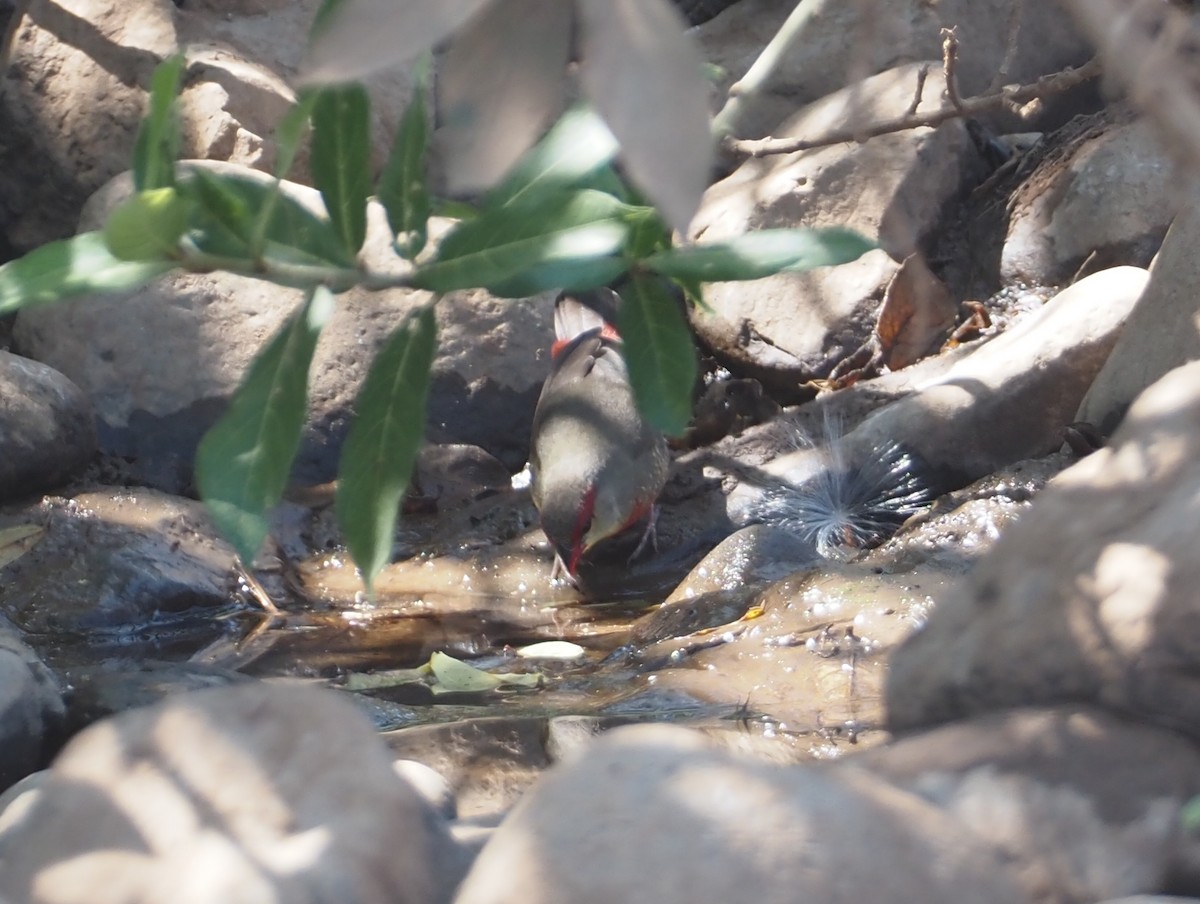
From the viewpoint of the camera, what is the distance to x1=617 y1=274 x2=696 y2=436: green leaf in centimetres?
179

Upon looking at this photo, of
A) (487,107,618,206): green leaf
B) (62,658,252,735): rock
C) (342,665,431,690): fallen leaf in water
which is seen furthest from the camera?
(342,665,431,690): fallen leaf in water

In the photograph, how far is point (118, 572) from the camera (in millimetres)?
5734

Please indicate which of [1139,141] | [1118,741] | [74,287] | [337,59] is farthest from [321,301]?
[1139,141]

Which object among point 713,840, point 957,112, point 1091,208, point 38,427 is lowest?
point 1091,208

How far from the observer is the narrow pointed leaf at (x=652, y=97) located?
580 mm

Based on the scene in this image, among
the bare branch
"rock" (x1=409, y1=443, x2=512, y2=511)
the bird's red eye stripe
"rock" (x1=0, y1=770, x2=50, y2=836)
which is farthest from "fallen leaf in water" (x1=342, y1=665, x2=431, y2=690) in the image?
the bare branch

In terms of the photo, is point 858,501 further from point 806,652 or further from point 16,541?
point 16,541

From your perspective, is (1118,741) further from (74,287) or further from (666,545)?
(666,545)

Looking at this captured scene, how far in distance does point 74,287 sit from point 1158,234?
20.1ft

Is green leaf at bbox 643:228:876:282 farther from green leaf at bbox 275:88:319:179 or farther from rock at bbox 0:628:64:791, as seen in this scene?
rock at bbox 0:628:64:791

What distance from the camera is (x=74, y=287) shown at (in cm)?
144

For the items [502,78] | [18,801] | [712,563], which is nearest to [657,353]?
[502,78]

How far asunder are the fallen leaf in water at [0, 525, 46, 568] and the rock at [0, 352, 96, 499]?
464mm

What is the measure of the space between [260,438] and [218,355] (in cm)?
578
